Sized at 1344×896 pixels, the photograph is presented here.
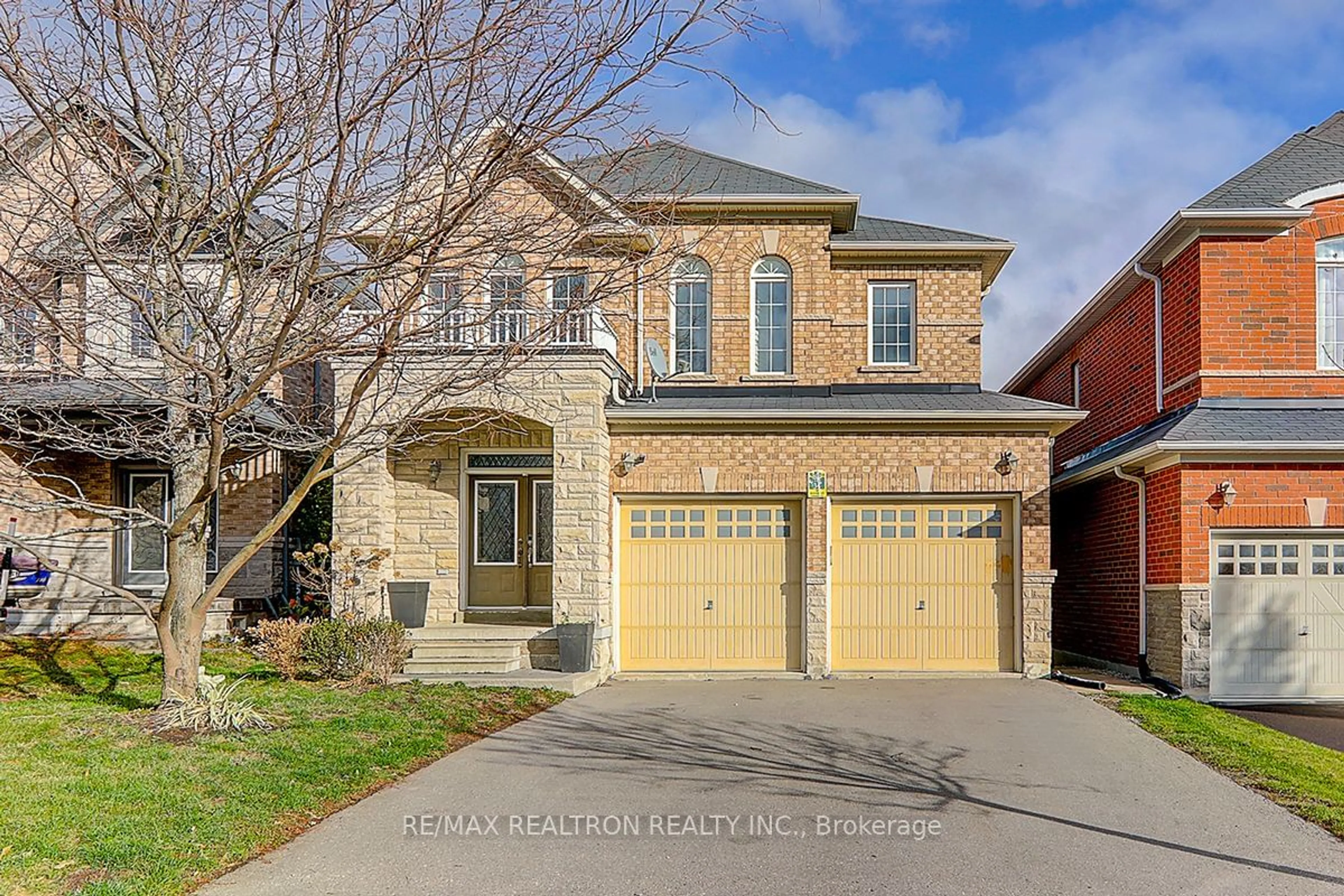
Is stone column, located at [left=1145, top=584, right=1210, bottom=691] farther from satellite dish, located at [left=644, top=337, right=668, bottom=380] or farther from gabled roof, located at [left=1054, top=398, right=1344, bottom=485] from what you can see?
satellite dish, located at [left=644, top=337, right=668, bottom=380]

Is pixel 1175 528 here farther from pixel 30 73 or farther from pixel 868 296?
pixel 30 73

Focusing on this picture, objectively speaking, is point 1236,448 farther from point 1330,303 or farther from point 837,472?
point 837,472

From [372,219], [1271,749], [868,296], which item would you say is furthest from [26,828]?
[868,296]

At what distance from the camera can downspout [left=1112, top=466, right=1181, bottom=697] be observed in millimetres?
15117

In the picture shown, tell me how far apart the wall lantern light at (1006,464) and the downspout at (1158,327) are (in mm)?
2749

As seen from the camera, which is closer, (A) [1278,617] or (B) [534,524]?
(A) [1278,617]

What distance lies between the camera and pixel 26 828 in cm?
648

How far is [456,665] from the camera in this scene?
13.8 metres

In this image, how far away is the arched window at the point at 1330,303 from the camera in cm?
1508

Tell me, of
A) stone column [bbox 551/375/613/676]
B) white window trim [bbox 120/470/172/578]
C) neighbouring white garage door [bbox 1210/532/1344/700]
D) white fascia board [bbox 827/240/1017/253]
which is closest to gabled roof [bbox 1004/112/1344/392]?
white fascia board [bbox 827/240/1017/253]

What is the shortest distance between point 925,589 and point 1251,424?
14.8ft

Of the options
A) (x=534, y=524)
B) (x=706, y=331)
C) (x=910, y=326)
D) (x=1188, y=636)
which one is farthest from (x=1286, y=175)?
(x=534, y=524)

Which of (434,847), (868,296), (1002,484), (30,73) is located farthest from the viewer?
(868,296)

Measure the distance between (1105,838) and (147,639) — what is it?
13.4 m
